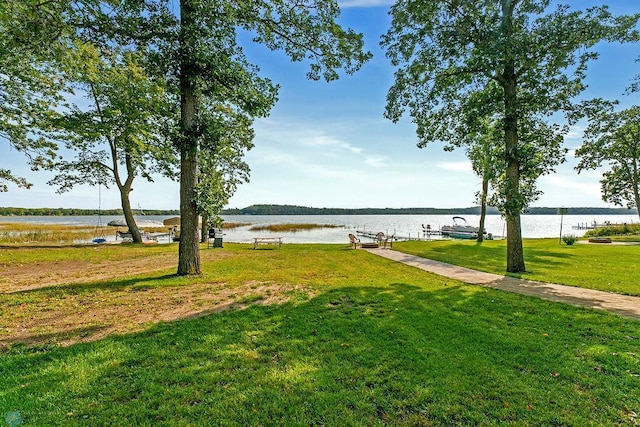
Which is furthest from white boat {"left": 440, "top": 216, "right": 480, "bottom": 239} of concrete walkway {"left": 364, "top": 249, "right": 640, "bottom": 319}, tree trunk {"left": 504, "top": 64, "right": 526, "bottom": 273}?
concrete walkway {"left": 364, "top": 249, "right": 640, "bottom": 319}

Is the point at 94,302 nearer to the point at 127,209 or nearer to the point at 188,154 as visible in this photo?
the point at 188,154

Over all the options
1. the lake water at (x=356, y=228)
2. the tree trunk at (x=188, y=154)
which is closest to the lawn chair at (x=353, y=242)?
the lake water at (x=356, y=228)

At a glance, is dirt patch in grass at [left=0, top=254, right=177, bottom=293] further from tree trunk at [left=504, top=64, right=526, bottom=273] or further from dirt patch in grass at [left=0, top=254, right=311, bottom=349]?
tree trunk at [left=504, top=64, right=526, bottom=273]

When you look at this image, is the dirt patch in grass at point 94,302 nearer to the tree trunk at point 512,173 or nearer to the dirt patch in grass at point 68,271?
the dirt patch in grass at point 68,271

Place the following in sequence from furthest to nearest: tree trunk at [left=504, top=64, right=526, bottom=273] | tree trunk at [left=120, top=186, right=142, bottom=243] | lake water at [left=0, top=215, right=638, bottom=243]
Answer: lake water at [left=0, top=215, right=638, bottom=243], tree trunk at [left=120, top=186, right=142, bottom=243], tree trunk at [left=504, top=64, right=526, bottom=273]

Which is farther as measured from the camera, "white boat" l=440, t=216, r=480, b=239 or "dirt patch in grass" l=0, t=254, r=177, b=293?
"white boat" l=440, t=216, r=480, b=239

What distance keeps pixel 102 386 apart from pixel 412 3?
44.1ft

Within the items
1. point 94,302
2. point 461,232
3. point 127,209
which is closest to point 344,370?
point 94,302

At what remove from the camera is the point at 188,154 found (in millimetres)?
9164

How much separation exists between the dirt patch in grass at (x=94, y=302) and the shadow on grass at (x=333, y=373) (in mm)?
578

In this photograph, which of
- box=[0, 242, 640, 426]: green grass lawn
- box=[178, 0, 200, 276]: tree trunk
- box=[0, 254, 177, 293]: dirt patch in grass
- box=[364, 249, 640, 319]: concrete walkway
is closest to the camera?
box=[0, 242, 640, 426]: green grass lawn

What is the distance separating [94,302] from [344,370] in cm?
607

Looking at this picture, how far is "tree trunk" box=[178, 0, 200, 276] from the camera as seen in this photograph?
887 centimetres

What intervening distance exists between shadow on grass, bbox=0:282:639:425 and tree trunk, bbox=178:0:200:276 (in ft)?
14.5
